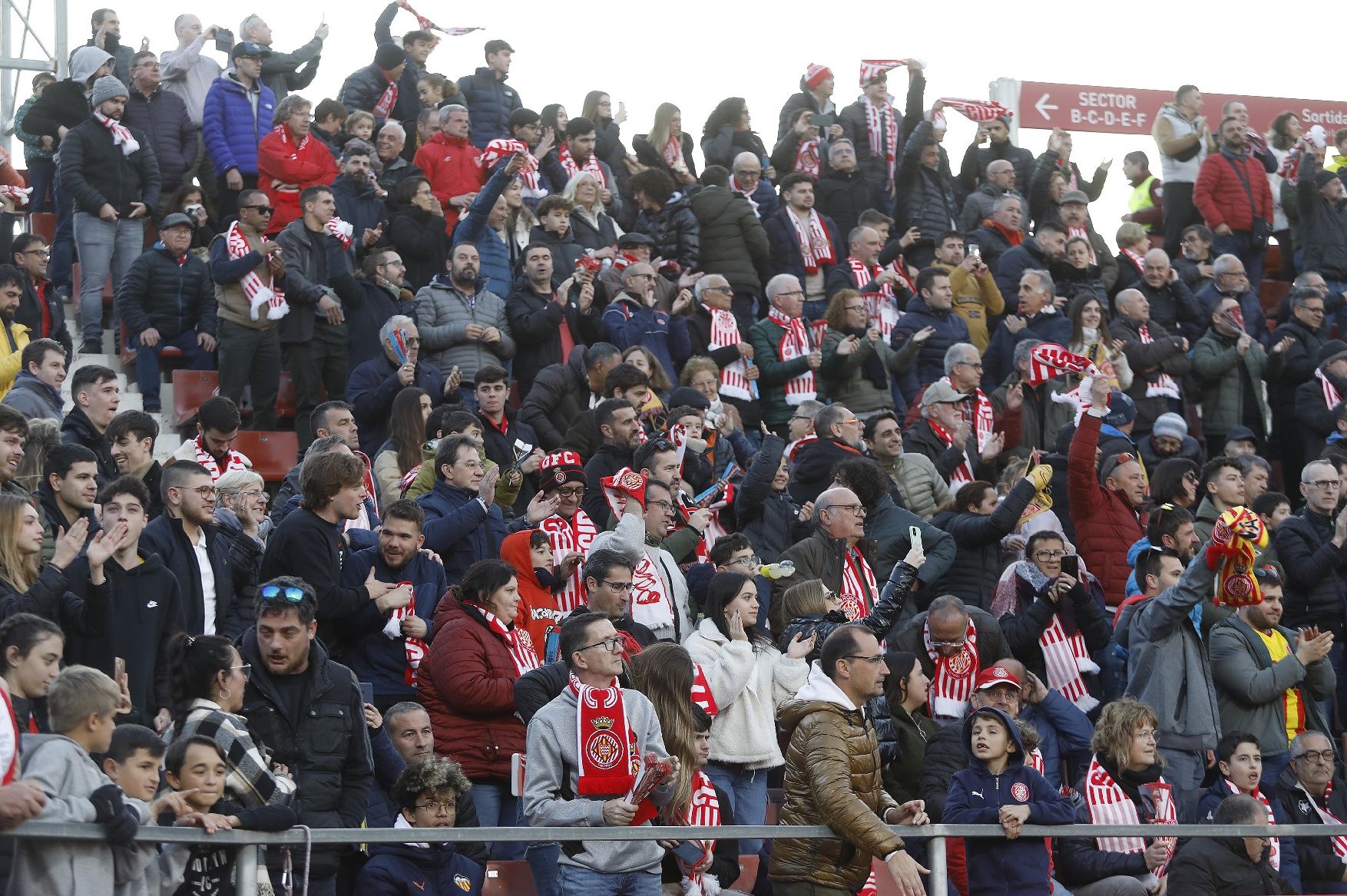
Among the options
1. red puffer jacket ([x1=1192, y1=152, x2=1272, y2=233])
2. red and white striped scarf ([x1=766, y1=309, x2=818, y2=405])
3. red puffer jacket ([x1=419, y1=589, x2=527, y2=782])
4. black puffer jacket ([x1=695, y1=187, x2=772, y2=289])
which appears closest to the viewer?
red puffer jacket ([x1=419, y1=589, x2=527, y2=782])

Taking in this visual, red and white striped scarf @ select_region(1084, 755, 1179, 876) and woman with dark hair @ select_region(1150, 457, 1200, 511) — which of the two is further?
woman with dark hair @ select_region(1150, 457, 1200, 511)

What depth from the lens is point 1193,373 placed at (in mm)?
14328

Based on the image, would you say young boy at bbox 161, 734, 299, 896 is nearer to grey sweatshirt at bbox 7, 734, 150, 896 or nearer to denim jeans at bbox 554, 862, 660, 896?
grey sweatshirt at bbox 7, 734, 150, 896

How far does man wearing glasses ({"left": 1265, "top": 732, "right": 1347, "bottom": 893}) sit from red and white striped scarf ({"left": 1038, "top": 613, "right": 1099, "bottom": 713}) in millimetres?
1062

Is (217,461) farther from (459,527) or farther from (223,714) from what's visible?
(223,714)

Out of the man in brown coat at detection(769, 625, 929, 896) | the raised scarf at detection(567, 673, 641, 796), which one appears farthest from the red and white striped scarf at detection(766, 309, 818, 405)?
the raised scarf at detection(567, 673, 641, 796)

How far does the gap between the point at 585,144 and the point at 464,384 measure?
3.67 meters

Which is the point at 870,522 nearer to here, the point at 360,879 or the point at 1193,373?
the point at 360,879

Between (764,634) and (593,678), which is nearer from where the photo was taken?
(593,678)

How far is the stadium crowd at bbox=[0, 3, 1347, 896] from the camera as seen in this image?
6.63m

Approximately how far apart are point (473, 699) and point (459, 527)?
1456 millimetres

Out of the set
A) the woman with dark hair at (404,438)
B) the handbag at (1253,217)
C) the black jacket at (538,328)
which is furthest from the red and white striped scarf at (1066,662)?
the handbag at (1253,217)

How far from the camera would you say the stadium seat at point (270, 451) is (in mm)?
11383

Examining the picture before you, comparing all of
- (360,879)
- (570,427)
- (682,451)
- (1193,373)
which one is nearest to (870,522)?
(682,451)
